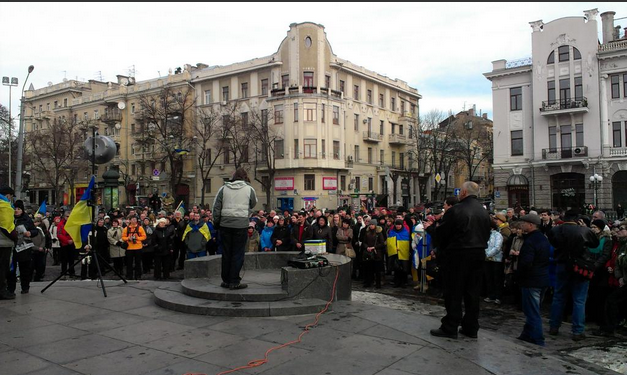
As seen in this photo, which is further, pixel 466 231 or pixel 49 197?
pixel 49 197

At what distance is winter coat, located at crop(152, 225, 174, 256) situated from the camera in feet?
41.5

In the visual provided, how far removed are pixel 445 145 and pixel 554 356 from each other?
175 feet

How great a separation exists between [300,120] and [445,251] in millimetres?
43403

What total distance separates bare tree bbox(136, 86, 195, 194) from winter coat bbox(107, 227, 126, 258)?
33.2 metres

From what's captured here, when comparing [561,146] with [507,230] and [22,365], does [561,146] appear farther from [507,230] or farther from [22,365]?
[22,365]

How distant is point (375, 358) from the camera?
4.98 meters

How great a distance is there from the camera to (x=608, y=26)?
141 ft

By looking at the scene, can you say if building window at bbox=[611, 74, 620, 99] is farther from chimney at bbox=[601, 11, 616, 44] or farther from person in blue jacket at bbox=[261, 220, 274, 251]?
person in blue jacket at bbox=[261, 220, 274, 251]

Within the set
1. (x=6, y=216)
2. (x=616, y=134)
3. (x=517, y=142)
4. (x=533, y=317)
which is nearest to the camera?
(x=533, y=317)

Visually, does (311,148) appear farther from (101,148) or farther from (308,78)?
(101,148)

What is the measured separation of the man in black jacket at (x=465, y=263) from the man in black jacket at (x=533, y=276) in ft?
3.65

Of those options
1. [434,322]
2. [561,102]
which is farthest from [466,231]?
[561,102]

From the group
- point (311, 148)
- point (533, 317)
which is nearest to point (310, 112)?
point (311, 148)

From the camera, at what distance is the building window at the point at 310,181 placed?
4928cm
